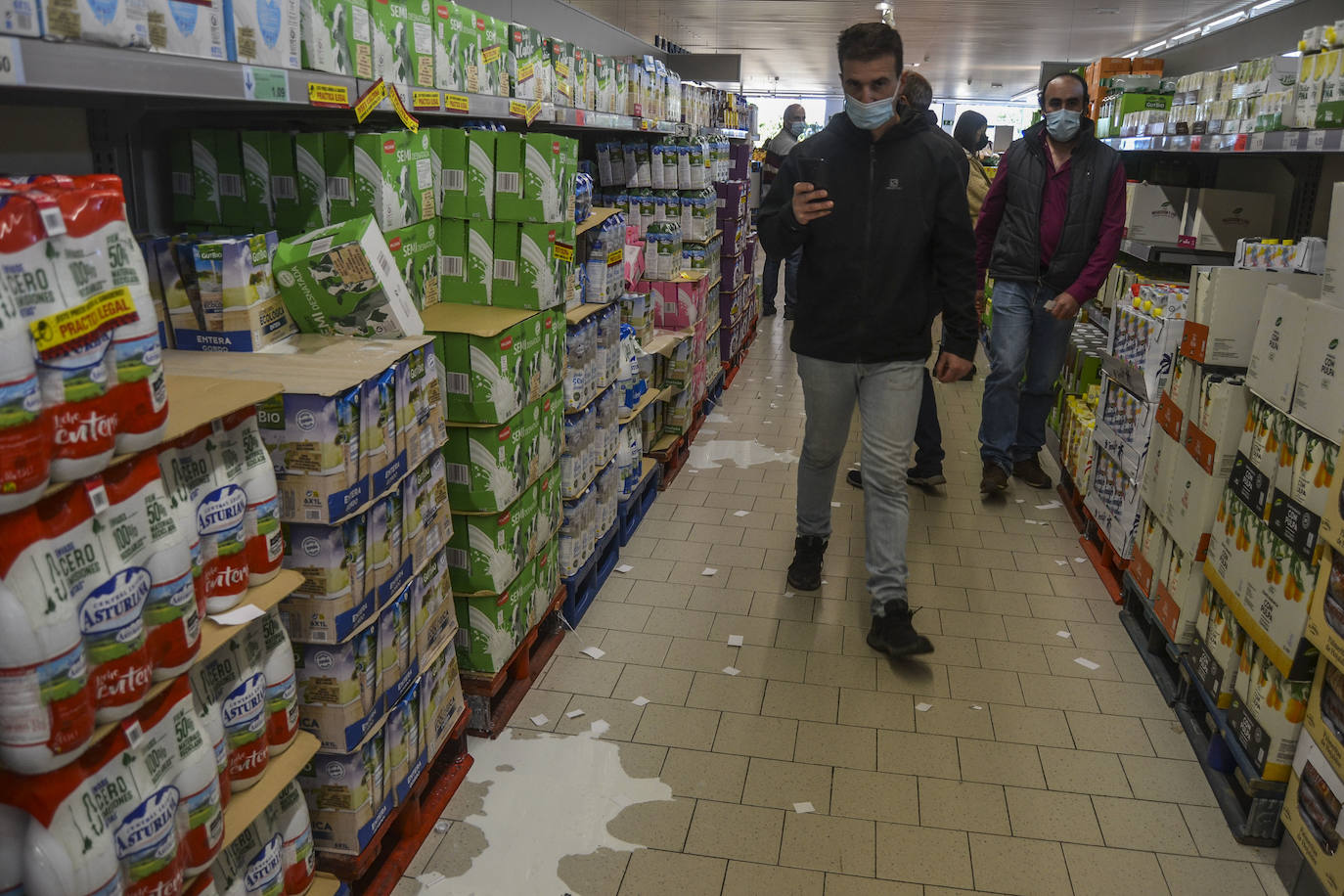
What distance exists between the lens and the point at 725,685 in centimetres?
324

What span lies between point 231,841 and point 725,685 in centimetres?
178

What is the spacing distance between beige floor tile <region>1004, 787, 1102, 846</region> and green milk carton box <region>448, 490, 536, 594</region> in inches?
59.4

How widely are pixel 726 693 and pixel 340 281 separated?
1.74 m

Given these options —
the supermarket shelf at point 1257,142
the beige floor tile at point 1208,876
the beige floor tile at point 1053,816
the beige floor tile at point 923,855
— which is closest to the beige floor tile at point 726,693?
the beige floor tile at point 923,855

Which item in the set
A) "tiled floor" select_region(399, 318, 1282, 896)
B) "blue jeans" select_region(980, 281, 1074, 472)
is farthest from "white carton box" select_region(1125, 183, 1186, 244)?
"tiled floor" select_region(399, 318, 1282, 896)

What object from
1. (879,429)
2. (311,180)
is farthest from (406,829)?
(879,429)

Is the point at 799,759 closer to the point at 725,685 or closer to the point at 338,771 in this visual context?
the point at 725,685

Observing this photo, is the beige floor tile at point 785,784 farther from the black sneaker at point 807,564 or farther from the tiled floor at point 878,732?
the black sneaker at point 807,564

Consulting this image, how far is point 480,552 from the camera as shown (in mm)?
2832

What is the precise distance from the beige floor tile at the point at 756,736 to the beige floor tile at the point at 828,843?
0.97ft

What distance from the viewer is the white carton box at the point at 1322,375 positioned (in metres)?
2.24

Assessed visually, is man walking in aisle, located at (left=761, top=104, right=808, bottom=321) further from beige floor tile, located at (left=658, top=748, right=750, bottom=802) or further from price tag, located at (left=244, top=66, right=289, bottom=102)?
price tag, located at (left=244, top=66, right=289, bottom=102)

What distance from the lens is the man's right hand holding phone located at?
3.11 meters

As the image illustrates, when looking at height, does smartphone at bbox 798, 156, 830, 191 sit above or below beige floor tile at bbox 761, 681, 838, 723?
above
